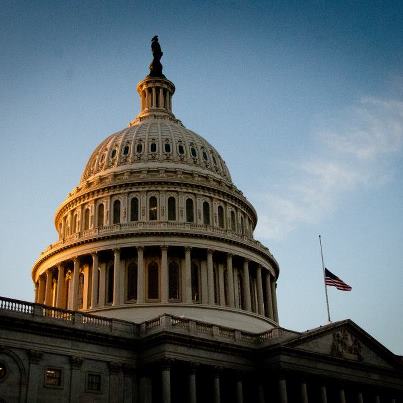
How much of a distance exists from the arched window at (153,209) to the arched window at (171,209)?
1610 mm

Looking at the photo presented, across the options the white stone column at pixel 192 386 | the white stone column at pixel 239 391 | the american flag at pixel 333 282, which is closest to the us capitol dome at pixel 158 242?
the american flag at pixel 333 282

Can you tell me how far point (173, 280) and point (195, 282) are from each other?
2.43 m

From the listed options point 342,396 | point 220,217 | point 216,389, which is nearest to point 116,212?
point 220,217

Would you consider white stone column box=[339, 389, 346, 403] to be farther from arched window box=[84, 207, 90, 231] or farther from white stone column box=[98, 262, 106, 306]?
arched window box=[84, 207, 90, 231]

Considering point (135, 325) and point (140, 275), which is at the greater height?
point (140, 275)

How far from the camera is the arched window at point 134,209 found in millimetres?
75250

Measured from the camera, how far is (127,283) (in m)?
70.1

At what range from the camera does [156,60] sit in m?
97.2

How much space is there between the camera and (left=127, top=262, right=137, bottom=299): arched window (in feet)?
228

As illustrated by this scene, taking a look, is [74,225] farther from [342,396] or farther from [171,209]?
[342,396]

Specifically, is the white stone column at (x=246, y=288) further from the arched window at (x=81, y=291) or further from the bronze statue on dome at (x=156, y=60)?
the bronze statue on dome at (x=156, y=60)

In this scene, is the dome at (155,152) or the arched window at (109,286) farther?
the dome at (155,152)

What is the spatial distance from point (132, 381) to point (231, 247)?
25.0 meters

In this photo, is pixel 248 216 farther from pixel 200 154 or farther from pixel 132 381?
pixel 132 381
